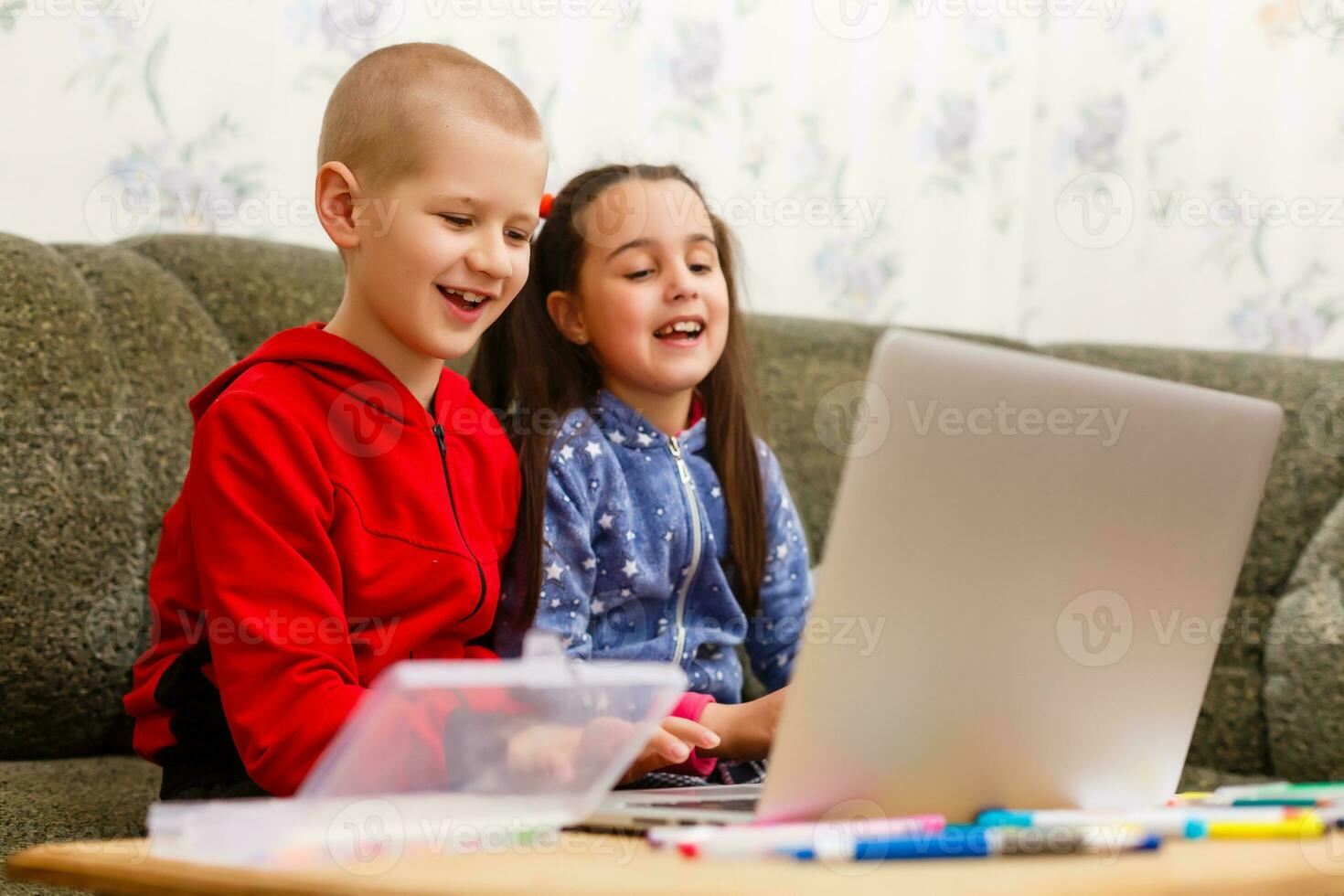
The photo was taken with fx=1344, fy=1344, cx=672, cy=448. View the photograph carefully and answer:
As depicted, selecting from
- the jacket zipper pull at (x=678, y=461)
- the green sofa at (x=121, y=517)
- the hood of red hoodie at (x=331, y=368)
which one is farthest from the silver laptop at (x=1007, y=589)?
the green sofa at (x=121, y=517)

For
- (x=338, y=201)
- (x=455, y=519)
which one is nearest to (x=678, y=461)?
(x=455, y=519)

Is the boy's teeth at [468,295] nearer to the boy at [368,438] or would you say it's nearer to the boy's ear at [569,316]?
the boy at [368,438]

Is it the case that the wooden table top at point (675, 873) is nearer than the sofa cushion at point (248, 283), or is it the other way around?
the wooden table top at point (675, 873)

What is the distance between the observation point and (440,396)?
1.15m

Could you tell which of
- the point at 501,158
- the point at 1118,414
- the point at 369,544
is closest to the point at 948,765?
the point at 1118,414

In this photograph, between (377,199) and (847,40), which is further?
(847,40)

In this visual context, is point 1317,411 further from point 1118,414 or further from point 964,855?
point 964,855

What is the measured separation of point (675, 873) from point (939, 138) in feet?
6.66

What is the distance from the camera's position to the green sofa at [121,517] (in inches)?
48.2

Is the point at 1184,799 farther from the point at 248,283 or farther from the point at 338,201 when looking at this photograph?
the point at 248,283

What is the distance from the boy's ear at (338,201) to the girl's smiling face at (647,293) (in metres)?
0.28

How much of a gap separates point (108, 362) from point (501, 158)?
522 millimetres

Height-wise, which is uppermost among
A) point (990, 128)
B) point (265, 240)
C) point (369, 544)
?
point (990, 128)

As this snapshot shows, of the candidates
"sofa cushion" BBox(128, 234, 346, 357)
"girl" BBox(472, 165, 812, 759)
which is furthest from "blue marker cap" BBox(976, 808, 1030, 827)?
"sofa cushion" BBox(128, 234, 346, 357)
